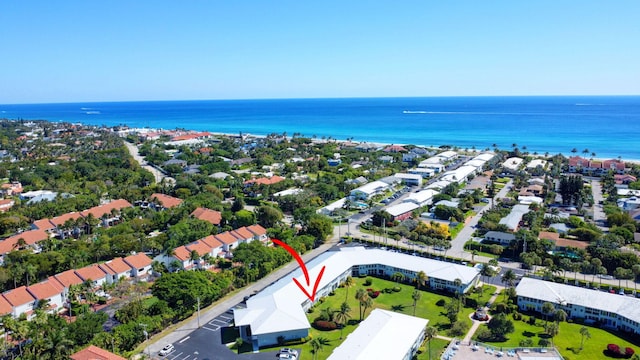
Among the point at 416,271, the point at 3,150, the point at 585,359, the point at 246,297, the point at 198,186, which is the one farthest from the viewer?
the point at 3,150

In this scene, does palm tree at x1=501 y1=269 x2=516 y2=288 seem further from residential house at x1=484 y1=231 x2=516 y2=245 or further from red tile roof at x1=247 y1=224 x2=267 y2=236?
red tile roof at x1=247 y1=224 x2=267 y2=236

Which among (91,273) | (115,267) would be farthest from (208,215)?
(91,273)

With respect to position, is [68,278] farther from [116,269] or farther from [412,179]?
[412,179]

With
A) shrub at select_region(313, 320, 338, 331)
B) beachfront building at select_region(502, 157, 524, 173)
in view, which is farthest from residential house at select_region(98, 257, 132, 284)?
beachfront building at select_region(502, 157, 524, 173)

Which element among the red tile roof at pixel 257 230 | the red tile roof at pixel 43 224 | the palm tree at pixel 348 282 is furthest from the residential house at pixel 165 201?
the palm tree at pixel 348 282

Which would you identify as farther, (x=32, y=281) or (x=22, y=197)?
(x=22, y=197)

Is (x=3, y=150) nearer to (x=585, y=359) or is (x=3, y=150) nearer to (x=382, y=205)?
(x=382, y=205)

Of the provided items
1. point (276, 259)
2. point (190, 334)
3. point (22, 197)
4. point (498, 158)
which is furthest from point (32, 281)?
point (498, 158)

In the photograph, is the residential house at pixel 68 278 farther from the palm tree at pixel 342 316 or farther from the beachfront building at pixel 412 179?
the beachfront building at pixel 412 179

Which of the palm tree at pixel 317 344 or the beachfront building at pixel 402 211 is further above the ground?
the beachfront building at pixel 402 211
